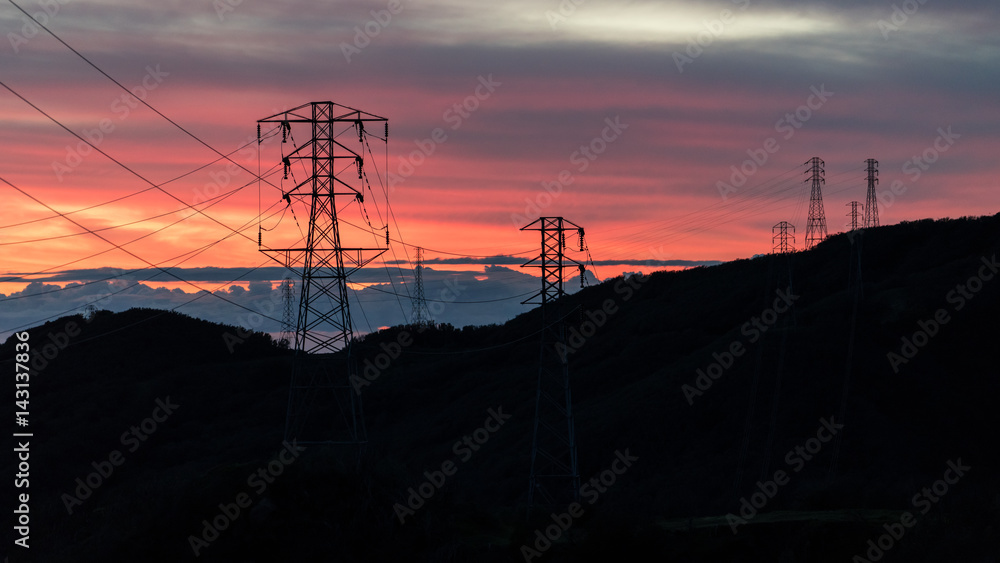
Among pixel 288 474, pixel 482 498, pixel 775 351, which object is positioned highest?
pixel 775 351

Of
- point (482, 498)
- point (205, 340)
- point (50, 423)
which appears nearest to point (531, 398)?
point (482, 498)

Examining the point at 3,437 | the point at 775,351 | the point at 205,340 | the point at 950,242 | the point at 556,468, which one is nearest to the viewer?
the point at 556,468

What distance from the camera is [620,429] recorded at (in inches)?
2749

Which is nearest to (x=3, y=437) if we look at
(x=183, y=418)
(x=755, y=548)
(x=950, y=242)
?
(x=183, y=418)

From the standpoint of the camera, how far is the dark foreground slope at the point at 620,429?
29422 millimetres

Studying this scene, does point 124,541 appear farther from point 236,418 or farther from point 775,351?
point 236,418

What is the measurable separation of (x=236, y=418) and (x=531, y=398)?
103 feet

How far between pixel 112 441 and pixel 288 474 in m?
63.8

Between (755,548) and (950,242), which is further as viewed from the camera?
(950,242)

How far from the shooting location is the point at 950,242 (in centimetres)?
11231

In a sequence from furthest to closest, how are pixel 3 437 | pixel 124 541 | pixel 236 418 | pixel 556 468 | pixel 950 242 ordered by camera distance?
pixel 950 242
pixel 236 418
pixel 3 437
pixel 556 468
pixel 124 541

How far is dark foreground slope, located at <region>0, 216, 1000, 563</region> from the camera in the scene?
96.5 feet

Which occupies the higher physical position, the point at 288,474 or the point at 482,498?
the point at 288,474

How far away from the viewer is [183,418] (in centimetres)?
9619
